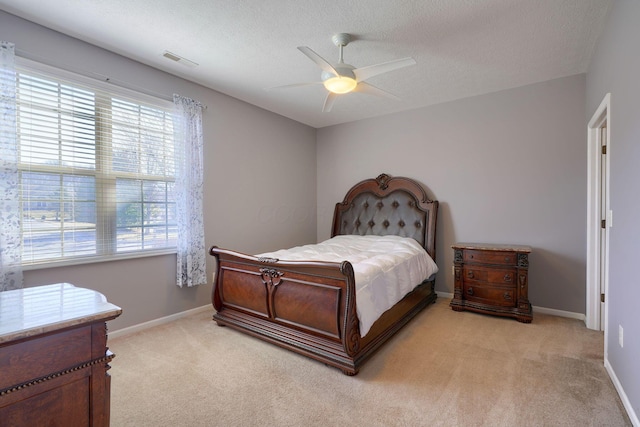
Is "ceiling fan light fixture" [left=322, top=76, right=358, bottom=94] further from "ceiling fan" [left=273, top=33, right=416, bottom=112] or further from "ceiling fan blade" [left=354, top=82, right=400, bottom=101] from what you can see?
"ceiling fan blade" [left=354, top=82, right=400, bottom=101]

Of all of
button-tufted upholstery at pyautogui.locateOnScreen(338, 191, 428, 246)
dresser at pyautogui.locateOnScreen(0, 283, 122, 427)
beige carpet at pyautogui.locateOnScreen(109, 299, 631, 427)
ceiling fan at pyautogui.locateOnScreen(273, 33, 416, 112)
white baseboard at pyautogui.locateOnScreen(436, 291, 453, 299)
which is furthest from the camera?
button-tufted upholstery at pyautogui.locateOnScreen(338, 191, 428, 246)

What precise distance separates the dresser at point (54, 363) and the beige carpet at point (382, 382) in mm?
872

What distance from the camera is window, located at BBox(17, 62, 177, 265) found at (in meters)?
2.39

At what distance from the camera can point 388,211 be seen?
14.5 feet

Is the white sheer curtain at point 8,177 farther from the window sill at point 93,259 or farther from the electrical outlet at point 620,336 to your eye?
the electrical outlet at point 620,336

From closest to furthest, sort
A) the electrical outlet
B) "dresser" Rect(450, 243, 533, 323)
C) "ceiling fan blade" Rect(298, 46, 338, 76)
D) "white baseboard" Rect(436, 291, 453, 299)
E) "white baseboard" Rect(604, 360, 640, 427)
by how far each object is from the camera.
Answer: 1. "white baseboard" Rect(604, 360, 640, 427)
2. the electrical outlet
3. "ceiling fan blade" Rect(298, 46, 338, 76)
4. "dresser" Rect(450, 243, 533, 323)
5. "white baseboard" Rect(436, 291, 453, 299)

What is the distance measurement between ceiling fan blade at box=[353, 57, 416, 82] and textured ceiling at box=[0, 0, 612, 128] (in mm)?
379

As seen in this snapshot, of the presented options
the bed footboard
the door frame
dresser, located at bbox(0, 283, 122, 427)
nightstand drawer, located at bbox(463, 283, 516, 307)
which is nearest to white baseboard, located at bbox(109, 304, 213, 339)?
the bed footboard

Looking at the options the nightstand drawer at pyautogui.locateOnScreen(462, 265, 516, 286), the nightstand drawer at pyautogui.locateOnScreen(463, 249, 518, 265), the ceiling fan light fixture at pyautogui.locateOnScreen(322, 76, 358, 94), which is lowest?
the nightstand drawer at pyautogui.locateOnScreen(462, 265, 516, 286)

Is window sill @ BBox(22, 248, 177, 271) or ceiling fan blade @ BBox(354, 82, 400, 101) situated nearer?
window sill @ BBox(22, 248, 177, 271)

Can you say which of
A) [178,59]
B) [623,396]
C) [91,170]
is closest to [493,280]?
[623,396]

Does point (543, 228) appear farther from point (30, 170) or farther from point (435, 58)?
point (30, 170)

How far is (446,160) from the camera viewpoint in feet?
13.4

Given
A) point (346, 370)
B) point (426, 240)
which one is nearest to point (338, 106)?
point (426, 240)
